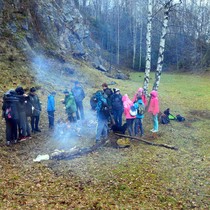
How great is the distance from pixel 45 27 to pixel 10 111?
17717 mm

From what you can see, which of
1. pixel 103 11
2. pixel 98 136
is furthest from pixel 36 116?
pixel 103 11

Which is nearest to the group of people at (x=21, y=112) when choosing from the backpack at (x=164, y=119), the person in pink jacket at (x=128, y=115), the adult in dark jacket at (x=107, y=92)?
the adult in dark jacket at (x=107, y=92)

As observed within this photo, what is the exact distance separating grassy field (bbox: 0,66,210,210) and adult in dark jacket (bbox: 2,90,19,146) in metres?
0.58

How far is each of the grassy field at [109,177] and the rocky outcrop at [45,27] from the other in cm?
1250

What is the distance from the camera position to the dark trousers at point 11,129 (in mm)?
8887

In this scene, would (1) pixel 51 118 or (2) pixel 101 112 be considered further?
(1) pixel 51 118

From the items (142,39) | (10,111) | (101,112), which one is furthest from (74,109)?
(142,39)

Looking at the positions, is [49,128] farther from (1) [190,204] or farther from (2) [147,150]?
(1) [190,204]

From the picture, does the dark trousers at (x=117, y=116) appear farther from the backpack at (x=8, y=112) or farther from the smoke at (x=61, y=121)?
the backpack at (x=8, y=112)

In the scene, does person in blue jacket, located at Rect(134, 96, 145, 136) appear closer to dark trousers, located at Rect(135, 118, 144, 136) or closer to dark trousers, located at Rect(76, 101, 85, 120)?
dark trousers, located at Rect(135, 118, 144, 136)

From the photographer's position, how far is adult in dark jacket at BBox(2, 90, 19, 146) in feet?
28.7

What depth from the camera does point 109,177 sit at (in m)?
7.11

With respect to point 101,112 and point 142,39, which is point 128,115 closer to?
point 101,112

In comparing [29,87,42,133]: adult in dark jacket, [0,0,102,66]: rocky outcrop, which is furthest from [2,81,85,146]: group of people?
[0,0,102,66]: rocky outcrop
